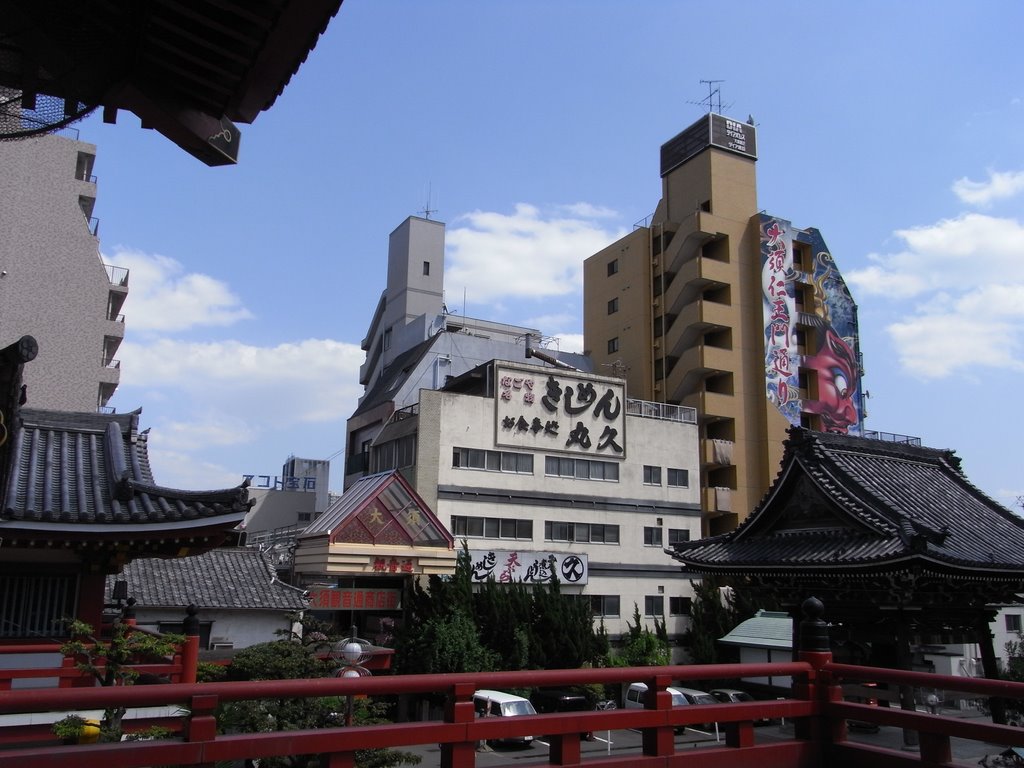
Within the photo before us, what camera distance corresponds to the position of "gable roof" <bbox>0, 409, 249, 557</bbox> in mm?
11125

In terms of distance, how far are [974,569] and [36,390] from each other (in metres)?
36.0

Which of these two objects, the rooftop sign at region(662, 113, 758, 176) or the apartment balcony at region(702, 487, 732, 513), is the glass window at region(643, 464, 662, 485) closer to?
the apartment balcony at region(702, 487, 732, 513)

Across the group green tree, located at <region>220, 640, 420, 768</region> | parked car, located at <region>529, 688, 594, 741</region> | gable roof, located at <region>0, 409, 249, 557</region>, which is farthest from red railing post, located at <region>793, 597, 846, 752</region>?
parked car, located at <region>529, 688, 594, 741</region>

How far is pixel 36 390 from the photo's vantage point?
3616 centimetres

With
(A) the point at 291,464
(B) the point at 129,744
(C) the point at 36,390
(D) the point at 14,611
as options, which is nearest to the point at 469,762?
(B) the point at 129,744

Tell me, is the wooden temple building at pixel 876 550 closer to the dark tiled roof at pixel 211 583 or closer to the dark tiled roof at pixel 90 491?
the dark tiled roof at pixel 90 491

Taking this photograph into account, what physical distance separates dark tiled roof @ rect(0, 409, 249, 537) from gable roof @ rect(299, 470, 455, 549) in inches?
869

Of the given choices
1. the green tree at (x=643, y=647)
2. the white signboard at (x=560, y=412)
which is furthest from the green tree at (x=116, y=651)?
the green tree at (x=643, y=647)

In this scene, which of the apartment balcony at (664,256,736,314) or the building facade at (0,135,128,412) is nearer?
the building facade at (0,135,128,412)

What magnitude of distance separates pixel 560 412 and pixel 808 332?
1958cm

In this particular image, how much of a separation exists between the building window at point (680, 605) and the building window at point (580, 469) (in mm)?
7805

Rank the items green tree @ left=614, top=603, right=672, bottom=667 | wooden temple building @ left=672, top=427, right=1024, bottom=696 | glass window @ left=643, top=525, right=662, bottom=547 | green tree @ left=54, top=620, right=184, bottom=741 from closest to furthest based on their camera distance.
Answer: green tree @ left=54, top=620, right=184, bottom=741, wooden temple building @ left=672, top=427, right=1024, bottom=696, green tree @ left=614, top=603, right=672, bottom=667, glass window @ left=643, top=525, right=662, bottom=547

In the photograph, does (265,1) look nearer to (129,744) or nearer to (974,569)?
(129,744)

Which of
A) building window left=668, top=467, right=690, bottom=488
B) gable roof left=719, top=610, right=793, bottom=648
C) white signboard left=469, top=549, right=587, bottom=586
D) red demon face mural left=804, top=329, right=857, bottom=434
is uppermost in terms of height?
red demon face mural left=804, top=329, right=857, bottom=434
